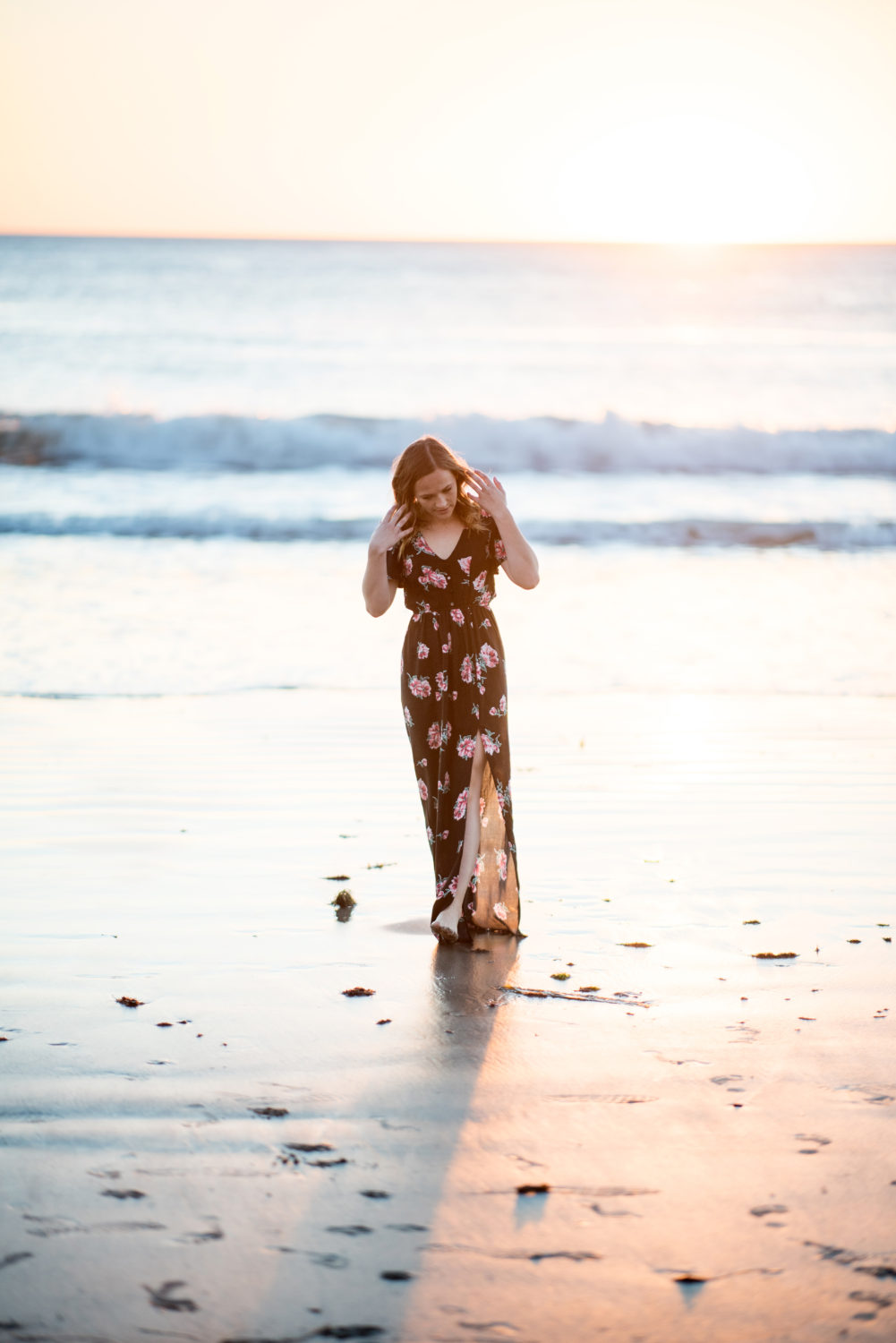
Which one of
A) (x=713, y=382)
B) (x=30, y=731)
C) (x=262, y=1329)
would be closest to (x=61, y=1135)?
(x=262, y=1329)

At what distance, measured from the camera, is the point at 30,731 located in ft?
23.0

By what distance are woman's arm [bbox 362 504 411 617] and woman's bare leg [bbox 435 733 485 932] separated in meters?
0.56

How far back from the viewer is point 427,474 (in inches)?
161

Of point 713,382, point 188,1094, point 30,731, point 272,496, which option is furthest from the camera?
point 713,382

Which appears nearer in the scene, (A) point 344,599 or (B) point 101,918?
(B) point 101,918

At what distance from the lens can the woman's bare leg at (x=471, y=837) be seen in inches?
166

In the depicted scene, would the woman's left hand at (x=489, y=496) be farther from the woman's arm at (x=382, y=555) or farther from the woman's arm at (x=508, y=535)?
the woman's arm at (x=382, y=555)

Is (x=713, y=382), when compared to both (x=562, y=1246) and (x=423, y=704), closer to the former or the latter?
(x=423, y=704)

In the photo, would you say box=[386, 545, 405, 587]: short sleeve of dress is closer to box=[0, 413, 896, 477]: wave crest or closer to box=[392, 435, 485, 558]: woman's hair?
box=[392, 435, 485, 558]: woman's hair

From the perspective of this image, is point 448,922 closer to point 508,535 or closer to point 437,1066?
point 437,1066

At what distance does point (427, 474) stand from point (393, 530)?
0.22 meters

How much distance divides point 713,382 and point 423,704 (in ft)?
96.1

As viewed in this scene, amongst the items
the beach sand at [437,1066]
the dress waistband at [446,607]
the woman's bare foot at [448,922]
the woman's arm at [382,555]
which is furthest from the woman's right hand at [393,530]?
the beach sand at [437,1066]

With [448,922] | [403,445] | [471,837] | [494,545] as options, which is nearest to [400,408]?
[403,445]
